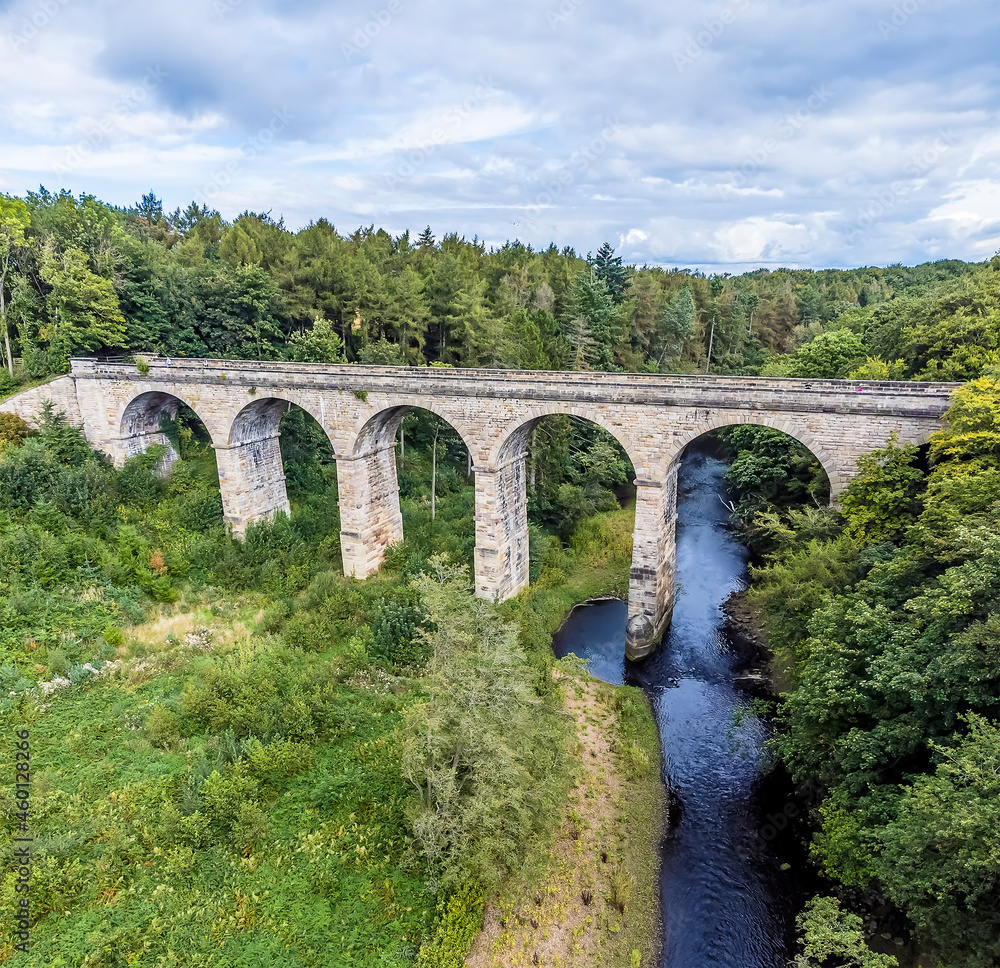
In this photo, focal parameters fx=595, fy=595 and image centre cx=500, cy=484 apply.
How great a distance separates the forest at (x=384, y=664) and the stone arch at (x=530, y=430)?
6.66 m

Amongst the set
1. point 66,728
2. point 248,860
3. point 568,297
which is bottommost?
point 248,860

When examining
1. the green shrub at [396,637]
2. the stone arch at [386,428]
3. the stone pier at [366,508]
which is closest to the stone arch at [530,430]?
the stone arch at [386,428]

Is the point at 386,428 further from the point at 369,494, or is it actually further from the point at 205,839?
the point at 205,839

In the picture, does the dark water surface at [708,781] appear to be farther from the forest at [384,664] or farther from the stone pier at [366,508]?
the stone pier at [366,508]

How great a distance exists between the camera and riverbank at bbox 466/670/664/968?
48.0 feet

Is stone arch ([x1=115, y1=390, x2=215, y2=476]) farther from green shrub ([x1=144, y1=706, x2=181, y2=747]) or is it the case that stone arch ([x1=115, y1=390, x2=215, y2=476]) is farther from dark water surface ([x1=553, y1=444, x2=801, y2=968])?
dark water surface ([x1=553, y1=444, x2=801, y2=968])

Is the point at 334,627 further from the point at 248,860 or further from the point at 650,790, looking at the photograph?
the point at 650,790

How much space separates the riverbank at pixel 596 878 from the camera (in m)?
14.6

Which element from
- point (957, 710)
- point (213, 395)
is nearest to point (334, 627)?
point (213, 395)

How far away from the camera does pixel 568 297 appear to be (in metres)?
56.3

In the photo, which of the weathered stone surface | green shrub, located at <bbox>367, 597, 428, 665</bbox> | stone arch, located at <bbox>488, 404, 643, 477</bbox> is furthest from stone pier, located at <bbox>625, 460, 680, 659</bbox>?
the weathered stone surface

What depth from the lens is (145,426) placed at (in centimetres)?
3494

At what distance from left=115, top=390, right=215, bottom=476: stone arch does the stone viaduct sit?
9cm

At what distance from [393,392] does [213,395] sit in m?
10.2
